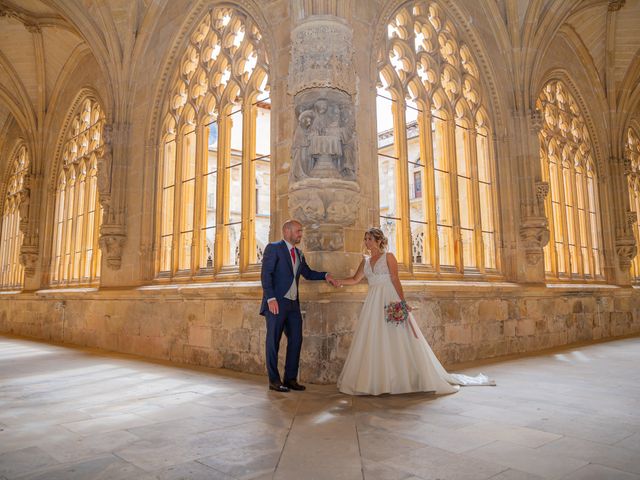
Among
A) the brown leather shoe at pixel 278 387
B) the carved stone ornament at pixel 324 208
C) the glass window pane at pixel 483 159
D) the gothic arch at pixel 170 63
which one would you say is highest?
the gothic arch at pixel 170 63

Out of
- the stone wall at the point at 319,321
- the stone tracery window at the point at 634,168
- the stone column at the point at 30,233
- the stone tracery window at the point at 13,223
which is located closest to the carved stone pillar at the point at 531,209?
the stone wall at the point at 319,321

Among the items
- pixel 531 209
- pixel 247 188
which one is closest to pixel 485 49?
pixel 531 209

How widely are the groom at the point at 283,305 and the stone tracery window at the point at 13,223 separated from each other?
11694 millimetres

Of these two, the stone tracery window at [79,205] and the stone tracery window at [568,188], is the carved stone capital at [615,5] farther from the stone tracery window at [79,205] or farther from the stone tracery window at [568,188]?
the stone tracery window at [79,205]

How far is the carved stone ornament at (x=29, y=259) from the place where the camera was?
11.3m

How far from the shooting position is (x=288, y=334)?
4.47 m

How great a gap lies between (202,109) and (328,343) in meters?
4.38

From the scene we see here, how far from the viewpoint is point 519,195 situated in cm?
780

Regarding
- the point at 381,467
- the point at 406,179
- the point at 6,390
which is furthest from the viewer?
the point at 406,179

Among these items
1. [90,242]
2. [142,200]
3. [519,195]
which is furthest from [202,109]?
[519,195]

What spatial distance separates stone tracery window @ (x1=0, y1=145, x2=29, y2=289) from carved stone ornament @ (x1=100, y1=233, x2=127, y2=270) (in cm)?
710

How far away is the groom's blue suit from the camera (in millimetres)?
4371

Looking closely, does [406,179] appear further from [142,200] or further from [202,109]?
[142,200]

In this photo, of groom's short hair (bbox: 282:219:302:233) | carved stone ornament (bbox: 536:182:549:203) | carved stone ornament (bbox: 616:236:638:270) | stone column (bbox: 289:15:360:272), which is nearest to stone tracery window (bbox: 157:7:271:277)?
stone column (bbox: 289:15:360:272)
